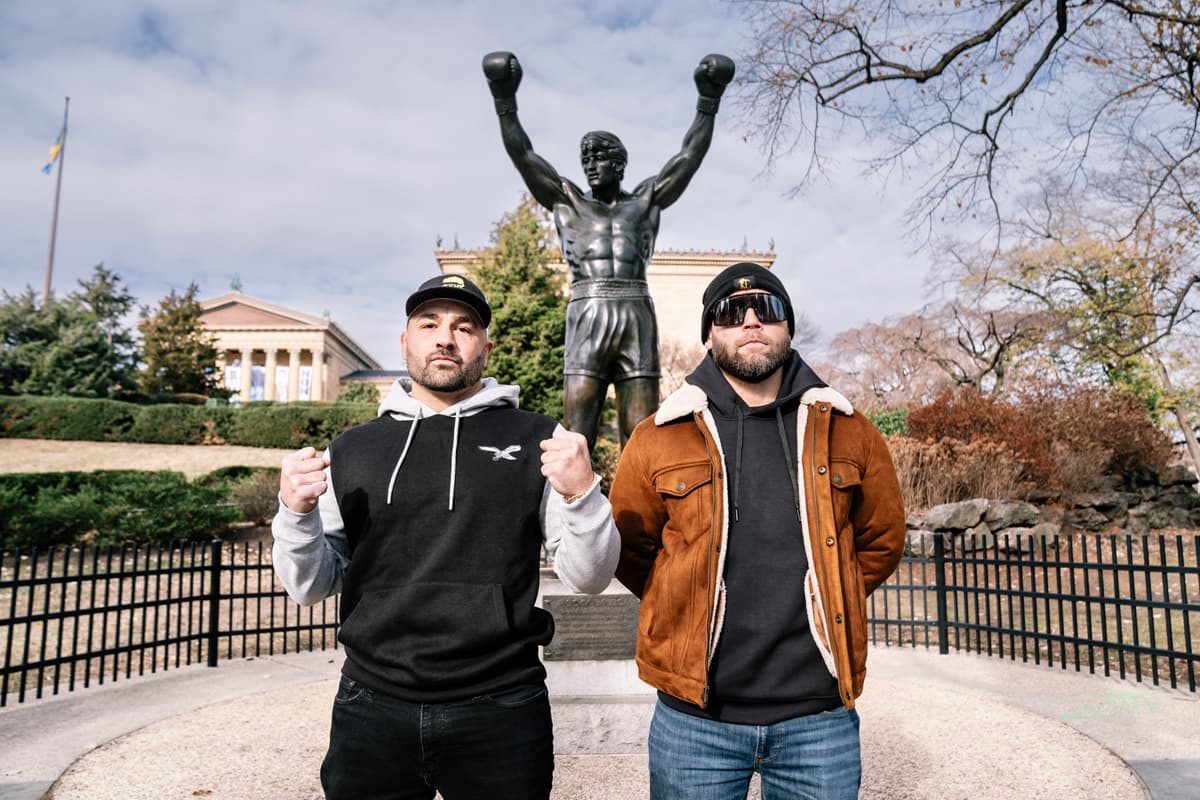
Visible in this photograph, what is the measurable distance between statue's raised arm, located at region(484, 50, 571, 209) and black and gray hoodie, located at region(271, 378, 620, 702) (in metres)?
3.09

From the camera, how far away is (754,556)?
7.16 ft

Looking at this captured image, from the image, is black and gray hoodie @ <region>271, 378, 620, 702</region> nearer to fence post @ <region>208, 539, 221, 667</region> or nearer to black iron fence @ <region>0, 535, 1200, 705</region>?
black iron fence @ <region>0, 535, 1200, 705</region>

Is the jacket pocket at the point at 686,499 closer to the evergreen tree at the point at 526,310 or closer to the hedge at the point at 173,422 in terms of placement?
the evergreen tree at the point at 526,310

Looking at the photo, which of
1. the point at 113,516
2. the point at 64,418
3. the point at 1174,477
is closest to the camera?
the point at 113,516

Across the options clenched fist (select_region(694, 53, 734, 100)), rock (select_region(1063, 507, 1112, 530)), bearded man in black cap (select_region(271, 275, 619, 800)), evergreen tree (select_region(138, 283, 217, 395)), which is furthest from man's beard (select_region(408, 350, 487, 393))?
evergreen tree (select_region(138, 283, 217, 395))

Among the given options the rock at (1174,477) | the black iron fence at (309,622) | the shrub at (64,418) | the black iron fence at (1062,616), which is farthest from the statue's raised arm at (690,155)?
the shrub at (64,418)

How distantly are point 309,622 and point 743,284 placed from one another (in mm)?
8267

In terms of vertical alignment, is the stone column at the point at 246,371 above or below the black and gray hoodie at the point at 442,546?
above

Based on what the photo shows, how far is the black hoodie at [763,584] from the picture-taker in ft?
6.84

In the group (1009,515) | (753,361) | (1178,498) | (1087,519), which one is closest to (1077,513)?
(1087,519)

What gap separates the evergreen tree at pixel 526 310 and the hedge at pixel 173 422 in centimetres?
1000

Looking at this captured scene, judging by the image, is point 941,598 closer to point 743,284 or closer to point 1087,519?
point 743,284

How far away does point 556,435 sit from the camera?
1938mm

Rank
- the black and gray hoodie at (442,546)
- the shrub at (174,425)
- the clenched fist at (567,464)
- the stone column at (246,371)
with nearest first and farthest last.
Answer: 1. the clenched fist at (567,464)
2. the black and gray hoodie at (442,546)
3. the shrub at (174,425)
4. the stone column at (246,371)
